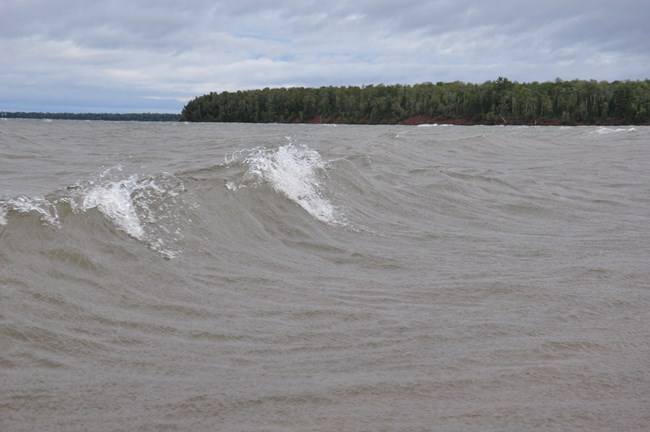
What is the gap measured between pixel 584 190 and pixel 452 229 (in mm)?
4918

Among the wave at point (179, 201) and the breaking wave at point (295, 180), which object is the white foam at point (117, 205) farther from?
the breaking wave at point (295, 180)

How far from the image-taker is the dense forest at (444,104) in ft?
309

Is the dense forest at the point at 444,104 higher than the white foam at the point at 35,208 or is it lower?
higher

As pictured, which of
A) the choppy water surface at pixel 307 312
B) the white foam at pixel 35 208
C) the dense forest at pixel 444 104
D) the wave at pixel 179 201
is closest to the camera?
the choppy water surface at pixel 307 312

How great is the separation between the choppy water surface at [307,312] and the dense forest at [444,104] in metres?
92.2

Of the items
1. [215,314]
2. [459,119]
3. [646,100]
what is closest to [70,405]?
[215,314]

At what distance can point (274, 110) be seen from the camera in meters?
120

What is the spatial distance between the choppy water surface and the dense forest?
303 ft

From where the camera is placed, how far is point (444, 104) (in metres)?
111

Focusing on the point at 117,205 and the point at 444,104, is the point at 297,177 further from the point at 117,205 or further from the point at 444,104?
the point at 444,104

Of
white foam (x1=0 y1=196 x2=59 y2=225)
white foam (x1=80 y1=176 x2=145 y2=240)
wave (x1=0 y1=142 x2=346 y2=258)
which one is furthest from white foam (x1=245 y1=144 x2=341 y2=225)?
white foam (x1=0 y1=196 x2=59 y2=225)

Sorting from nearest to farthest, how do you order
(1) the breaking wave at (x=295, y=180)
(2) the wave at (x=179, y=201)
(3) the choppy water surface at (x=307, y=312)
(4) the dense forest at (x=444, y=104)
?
1. (3) the choppy water surface at (x=307, y=312)
2. (2) the wave at (x=179, y=201)
3. (1) the breaking wave at (x=295, y=180)
4. (4) the dense forest at (x=444, y=104)

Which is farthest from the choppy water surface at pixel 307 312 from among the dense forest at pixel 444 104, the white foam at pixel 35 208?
the dense forest at pixel 444 104

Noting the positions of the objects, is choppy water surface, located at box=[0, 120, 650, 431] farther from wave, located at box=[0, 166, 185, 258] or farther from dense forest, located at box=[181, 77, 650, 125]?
dense forest, located at box=[181, 77, 650, 125]
